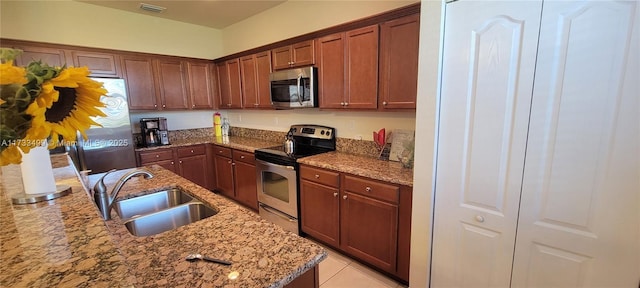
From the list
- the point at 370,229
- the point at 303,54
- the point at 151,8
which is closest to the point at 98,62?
the point at 151,8

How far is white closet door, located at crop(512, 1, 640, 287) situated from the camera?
107cm

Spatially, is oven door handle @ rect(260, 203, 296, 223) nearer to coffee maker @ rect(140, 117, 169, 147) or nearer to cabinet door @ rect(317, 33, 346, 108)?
cabinet door @ rect(317, 33, 346, 108)

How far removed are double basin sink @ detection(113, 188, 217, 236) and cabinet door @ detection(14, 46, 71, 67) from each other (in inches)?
103

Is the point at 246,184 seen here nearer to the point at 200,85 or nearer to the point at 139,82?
the point at 200,85

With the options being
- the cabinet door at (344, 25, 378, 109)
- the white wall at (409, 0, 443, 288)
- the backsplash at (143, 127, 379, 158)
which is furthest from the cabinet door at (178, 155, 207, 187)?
the white wall at (409, 0, 443, 288)

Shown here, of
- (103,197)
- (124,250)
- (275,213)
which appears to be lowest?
(275,213)

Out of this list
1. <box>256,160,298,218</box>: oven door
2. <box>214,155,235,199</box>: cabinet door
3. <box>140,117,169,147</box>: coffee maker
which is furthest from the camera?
<box>214,155,235,199</box>: cabinet door

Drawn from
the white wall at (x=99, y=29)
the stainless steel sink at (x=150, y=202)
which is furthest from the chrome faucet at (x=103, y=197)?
the white wall at (x=99, y=29)

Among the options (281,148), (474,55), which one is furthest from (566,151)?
(281,148)

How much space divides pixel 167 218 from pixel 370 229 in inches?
58.7

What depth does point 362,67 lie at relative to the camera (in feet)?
7.81

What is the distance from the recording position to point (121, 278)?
1.98 feet

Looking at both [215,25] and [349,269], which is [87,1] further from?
[349,269]

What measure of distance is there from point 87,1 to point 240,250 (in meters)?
4.09
